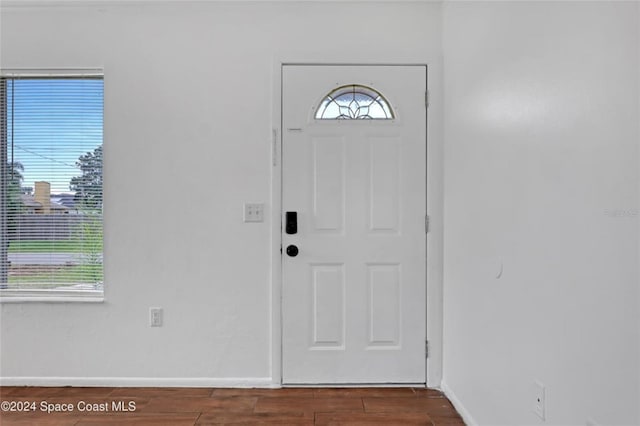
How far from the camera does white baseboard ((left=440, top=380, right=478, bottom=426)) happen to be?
1882mm

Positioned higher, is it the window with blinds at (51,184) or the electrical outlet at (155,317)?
the window with blinds at (51,184)

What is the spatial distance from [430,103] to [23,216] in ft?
9.00

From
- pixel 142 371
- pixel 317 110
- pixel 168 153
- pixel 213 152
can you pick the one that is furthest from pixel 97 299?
pixel 317 110

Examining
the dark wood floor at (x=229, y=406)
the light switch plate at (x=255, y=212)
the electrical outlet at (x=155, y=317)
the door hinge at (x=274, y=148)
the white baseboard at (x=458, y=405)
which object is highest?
the door hinge at (x=274, y=148)

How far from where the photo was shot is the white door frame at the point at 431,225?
2.32 metres

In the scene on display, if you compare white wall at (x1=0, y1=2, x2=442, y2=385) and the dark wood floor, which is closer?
the dark wood floor

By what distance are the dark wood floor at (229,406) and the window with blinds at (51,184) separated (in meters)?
0.67

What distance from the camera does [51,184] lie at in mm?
2461

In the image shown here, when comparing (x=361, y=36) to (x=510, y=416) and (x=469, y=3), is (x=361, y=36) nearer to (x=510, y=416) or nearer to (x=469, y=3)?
(x=469, y=3)

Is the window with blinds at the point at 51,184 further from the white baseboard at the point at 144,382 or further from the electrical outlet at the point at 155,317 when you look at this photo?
the white baseboard at the point at 144,382

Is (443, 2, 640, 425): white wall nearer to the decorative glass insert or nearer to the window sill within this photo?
the decorative glass insert

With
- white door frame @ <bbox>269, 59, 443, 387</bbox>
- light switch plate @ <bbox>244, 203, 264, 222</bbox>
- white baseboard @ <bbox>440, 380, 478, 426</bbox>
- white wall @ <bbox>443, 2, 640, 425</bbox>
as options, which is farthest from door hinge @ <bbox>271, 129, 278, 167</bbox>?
white baseboard @ <bbox>440, 380, 478, 426</bbox>

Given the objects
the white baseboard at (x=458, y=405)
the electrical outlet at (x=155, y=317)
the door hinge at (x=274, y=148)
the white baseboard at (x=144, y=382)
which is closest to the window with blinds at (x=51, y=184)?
the electrical outlet at (x=155, y=317)

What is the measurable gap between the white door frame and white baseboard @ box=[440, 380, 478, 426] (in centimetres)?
7
